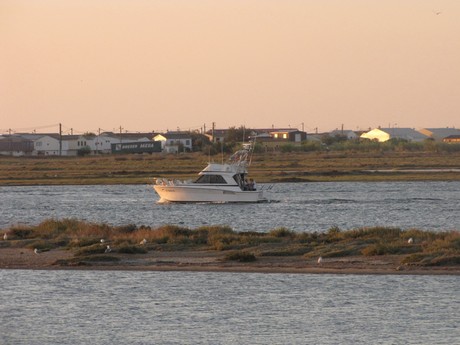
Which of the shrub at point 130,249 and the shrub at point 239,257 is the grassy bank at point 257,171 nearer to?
the shrub at point 130,249

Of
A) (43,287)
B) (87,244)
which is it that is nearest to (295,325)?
(43,287)

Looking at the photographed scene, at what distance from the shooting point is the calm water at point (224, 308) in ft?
78.3

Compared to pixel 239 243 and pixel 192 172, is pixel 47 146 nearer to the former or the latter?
pixel 192 172

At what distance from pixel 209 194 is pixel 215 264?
38501mm

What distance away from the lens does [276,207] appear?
2753 inches

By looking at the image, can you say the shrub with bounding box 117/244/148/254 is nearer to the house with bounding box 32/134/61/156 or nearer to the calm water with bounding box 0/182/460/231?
the calm water with bounding box 0/182/460/231

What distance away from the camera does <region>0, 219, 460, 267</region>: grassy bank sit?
35.8 metres

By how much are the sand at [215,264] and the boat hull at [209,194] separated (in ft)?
115

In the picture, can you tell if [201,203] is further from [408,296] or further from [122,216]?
[408,296]

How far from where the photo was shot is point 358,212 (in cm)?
6500

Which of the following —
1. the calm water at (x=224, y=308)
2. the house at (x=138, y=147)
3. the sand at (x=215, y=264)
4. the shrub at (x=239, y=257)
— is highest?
the house at (x=138, y=147)

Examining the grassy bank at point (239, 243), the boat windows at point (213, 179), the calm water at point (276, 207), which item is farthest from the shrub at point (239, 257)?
the boat windows at point (213, 179)

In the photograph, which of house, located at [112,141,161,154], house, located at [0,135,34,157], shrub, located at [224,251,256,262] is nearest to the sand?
shrub, located at [224,251,256,262]

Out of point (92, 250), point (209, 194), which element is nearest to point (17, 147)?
point (209, 194)
